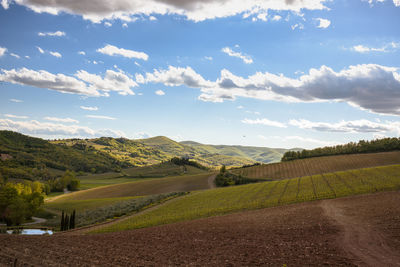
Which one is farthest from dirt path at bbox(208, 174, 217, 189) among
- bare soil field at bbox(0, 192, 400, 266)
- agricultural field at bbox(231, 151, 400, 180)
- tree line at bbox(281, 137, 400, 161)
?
bare soil field at bbox(0, 192, 400, 266)

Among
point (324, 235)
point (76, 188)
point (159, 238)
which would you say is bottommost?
point (76, 188)

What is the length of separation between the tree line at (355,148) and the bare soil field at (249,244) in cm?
11243

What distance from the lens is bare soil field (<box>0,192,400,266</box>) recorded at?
870 inches

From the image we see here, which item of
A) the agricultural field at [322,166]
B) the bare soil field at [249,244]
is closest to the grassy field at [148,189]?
the agricultural field at [322,166]

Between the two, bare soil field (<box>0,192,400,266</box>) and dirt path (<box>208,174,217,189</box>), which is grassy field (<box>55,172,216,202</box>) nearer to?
dirt path (<box>208,174,217,189</box>)

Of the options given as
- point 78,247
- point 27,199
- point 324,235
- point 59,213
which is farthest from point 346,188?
point 27,199

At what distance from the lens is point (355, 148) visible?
144000mm

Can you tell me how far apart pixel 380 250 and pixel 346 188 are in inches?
1658

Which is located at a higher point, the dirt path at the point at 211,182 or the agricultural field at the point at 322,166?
the agricultural field at the point at 322,166

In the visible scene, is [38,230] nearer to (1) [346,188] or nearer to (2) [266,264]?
(2) [266,264]

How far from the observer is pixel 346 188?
61906 mm

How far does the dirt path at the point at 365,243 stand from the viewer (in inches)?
840

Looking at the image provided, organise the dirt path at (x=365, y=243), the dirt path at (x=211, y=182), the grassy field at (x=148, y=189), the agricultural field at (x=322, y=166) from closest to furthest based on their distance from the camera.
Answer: the dirt path at (x=365, y=243)
the agricultural field at (x=322, y=166)
the grassy field at (x=148, y=189)
the dirt path at (x=211, y=182)

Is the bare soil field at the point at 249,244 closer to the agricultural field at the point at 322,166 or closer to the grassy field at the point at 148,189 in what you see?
the agricultural field at the point at 322,166
